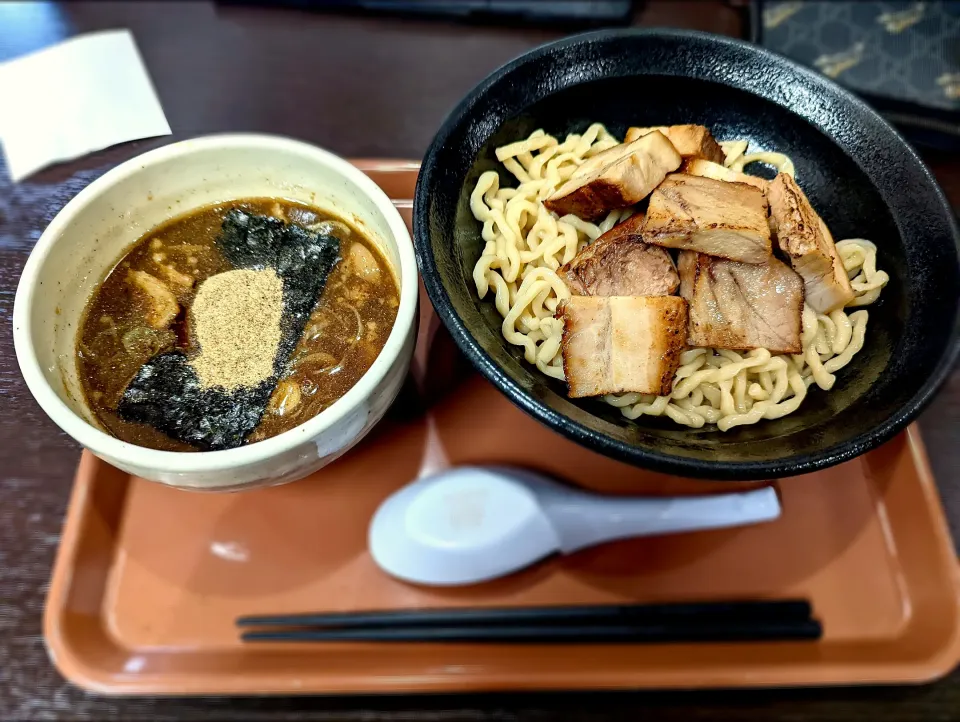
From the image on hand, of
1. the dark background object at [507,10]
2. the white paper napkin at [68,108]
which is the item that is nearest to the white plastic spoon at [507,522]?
the white paper napkin at [68,108]

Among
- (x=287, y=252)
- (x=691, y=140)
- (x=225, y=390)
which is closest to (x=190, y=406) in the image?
(x=225, y=390)

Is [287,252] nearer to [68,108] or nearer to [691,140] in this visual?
[68,108]

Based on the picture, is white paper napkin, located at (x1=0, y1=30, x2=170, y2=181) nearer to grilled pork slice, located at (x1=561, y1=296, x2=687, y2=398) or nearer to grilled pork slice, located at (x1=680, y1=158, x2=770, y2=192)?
grilled pork slice, located at (x1=561, y1=296, x2=687, y2=398)

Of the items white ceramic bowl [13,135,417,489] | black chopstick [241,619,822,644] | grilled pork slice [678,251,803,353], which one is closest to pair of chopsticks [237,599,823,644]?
black chopstick [241,619,822,644]

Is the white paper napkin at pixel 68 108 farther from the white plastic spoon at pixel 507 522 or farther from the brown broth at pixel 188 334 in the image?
the white plastic spoon at pixel 507 522


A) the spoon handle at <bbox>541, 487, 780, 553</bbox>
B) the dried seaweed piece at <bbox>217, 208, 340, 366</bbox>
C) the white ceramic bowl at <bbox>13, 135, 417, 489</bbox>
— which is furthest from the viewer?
the spoon handle at <bbox>541, 487, 780, 553</bbox>

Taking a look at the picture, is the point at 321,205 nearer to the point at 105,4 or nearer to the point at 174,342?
the point at 174,342

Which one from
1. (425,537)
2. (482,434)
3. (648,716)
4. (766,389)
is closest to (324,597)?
(425,537)
